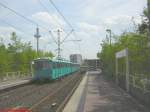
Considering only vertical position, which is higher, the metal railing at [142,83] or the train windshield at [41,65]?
the train windshield at [41,65]

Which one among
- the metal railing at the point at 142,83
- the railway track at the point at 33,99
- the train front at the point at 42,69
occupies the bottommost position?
the railway track at the point at 33,99

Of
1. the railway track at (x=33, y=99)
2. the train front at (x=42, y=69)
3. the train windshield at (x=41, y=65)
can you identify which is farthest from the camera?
the train windshield at (x=41, y=65)

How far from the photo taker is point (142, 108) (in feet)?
63.1

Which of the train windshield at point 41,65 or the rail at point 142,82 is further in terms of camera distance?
the train windshield at point 41,65

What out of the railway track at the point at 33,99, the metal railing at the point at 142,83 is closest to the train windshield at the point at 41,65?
the railway track at the point at 33,99

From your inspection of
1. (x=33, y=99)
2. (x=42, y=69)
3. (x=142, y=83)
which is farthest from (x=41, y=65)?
(x=142, y=83)

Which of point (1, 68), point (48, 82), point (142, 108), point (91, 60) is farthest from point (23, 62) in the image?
point (91, 60)

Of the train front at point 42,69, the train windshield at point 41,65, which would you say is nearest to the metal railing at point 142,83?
the train front at point 42,69

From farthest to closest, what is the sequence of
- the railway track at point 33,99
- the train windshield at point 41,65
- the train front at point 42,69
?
the train windshield at point 41,65, the train front at point 42,69, the railway track at point 33,99

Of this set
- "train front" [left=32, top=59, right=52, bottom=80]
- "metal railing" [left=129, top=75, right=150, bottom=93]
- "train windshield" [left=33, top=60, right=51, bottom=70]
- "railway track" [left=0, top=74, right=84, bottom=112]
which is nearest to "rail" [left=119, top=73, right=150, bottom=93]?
"metal railing" [left=129, top=75, right=150, bottom=93]

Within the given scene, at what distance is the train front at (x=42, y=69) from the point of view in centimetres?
4622

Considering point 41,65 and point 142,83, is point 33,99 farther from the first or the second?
point 41,65

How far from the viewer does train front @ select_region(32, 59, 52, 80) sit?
46219 millimetres

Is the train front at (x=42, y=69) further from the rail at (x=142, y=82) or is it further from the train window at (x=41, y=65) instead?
the rail at (x=142, y=82)
